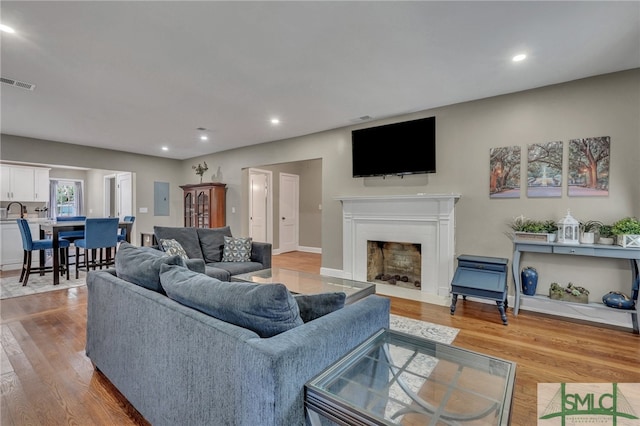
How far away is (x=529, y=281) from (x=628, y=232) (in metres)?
0.95

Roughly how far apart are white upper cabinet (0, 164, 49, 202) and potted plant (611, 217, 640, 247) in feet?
33.4

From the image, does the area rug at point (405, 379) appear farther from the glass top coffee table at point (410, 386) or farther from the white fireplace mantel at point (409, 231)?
the white fireplace mantel at point (409, 231)

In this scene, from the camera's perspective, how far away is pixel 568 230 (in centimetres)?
302

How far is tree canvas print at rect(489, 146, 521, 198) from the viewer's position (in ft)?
11.3

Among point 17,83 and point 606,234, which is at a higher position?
point 17,83

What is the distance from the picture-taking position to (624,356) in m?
2.37

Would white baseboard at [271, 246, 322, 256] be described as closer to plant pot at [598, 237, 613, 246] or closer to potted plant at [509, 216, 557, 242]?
potted plant at [509, 216, 557, 242]

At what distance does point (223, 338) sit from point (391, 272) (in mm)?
3960

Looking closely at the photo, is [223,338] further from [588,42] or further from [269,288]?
[588,42]

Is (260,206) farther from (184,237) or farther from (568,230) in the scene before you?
(568,230)

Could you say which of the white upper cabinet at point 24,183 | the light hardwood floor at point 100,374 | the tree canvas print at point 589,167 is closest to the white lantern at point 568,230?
the tree canvas print at point 589,167

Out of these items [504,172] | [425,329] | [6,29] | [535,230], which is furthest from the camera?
[504,172]

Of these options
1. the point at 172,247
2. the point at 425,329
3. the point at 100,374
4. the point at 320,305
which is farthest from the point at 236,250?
the point at 320,305

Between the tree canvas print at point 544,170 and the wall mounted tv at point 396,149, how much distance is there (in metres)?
1.08
